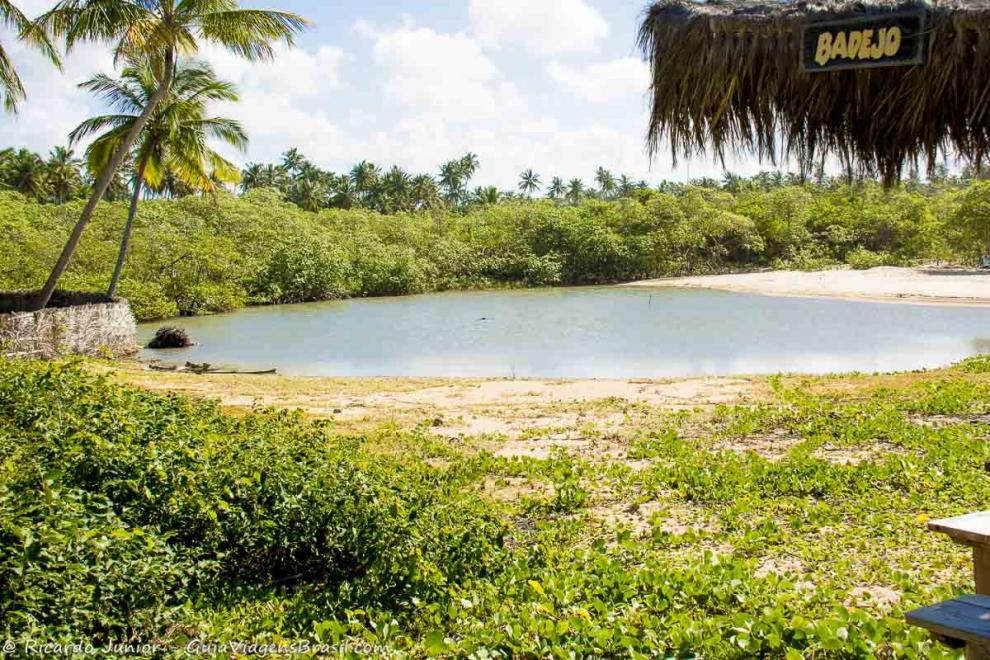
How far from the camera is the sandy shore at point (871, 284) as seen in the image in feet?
107

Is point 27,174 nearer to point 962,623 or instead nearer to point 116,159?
point 116,159

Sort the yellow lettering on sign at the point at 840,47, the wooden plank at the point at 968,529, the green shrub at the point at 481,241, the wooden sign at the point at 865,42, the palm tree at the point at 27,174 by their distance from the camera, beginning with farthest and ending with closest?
the palm tree at the point at 27,174 → the green shrub at the point at 481,241 → the yellow lettering on sign at the point at 840,47 → the wooden sign at the point at 865,42 → the wooden plank at the point at 968,529

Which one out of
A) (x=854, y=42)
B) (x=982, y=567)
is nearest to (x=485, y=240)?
(x=854, y=42)

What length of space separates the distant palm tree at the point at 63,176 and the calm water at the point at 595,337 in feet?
89.3

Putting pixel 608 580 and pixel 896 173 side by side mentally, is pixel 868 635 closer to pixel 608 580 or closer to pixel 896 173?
pixel 608 580

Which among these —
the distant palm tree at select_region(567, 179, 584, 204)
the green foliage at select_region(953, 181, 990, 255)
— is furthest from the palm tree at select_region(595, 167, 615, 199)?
the green foliage at select_region(953, 181, 990, 255)

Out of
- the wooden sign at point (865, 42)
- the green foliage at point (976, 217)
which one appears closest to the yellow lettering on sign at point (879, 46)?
the wooden sign at point (865, 42)

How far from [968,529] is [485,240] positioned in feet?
164

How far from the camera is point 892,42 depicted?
370 centimetres

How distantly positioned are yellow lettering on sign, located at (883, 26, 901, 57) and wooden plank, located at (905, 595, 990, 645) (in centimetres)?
255

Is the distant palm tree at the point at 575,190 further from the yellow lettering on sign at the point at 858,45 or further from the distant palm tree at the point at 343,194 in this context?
the yellow lettering on sign at the point at 858,45

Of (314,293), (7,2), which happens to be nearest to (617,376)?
(7,2)

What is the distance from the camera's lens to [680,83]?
4.16 meters

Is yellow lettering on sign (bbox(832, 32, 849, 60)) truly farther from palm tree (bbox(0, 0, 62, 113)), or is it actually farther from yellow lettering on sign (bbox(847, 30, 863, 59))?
palm tree (bbox(0, 0, 62, 113))
